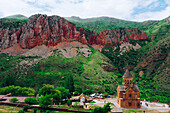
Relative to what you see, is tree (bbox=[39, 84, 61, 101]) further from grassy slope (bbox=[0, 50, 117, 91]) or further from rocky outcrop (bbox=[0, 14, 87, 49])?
rocky outcrop (bbox=[0, 14, 87, 49])

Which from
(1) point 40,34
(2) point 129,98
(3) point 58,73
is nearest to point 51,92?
(2) point 129,98

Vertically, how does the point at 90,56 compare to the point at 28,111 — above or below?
A: above

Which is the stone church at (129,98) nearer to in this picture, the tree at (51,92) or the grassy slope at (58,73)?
the tree at (51,92)

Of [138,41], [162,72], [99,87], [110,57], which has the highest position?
[138,41]

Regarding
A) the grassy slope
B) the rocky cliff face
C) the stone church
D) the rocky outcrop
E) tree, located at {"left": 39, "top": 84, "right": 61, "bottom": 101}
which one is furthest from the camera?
the rocky cliff face

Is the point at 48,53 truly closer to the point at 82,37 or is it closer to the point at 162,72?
the point at 82,37

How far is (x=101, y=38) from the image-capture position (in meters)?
146

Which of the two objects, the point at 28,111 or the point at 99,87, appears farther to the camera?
the point at 99,87

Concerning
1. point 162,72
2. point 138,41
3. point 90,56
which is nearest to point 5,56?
point 90,56

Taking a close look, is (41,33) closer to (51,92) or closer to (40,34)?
(40,34)

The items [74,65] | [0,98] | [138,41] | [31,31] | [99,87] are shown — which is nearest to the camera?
[0,98]

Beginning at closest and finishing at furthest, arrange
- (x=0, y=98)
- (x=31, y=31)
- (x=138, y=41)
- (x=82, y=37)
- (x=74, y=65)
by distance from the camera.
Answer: (x=0, y=98)
(x=74, y=65)
(x=31, y=31)
(x=82, y=37)
(x=138, y=41)

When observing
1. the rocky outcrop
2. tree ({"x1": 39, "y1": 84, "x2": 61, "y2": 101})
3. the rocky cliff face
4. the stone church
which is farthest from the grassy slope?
the stone church

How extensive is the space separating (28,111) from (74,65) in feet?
206
